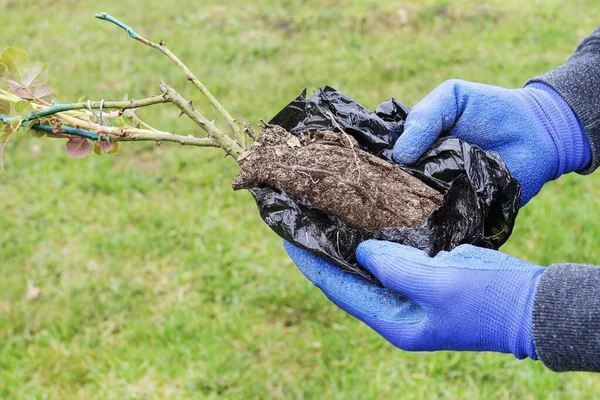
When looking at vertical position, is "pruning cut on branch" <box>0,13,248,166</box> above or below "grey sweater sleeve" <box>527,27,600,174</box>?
above

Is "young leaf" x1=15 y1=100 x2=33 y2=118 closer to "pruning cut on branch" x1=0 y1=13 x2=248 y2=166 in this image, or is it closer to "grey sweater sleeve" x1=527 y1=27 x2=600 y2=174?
"pruning cut on branch" x1=0 y1=13 x2=248 y2=166

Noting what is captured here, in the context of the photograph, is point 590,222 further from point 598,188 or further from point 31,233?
point 31,233

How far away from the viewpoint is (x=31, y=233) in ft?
10.7

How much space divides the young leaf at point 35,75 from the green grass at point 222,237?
4.56 feet

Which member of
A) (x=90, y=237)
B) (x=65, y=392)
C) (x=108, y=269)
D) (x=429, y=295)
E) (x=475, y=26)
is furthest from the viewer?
(x=475, y=26)

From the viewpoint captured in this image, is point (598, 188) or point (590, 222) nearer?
point (590, 222)

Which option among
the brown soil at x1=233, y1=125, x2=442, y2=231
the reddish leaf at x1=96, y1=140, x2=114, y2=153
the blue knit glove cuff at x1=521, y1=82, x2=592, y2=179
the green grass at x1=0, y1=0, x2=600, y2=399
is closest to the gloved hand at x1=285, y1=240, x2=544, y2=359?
the brown soil at x1=233, y1=125, x2=442, y2=231

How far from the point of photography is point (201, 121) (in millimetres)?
1705

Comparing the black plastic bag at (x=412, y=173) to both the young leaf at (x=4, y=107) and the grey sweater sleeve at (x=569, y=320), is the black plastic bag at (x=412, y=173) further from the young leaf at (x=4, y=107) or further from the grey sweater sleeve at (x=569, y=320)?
the young leaf at (x=4, y=107)

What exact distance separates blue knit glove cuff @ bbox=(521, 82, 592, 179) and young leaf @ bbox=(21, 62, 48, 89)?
1551 millimetres

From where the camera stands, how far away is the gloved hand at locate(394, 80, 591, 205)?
1854 millimetres

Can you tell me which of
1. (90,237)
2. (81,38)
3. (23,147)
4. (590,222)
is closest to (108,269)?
(90,237)

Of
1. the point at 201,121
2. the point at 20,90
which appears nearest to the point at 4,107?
the point at 20,90

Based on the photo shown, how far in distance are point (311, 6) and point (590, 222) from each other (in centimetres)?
367
